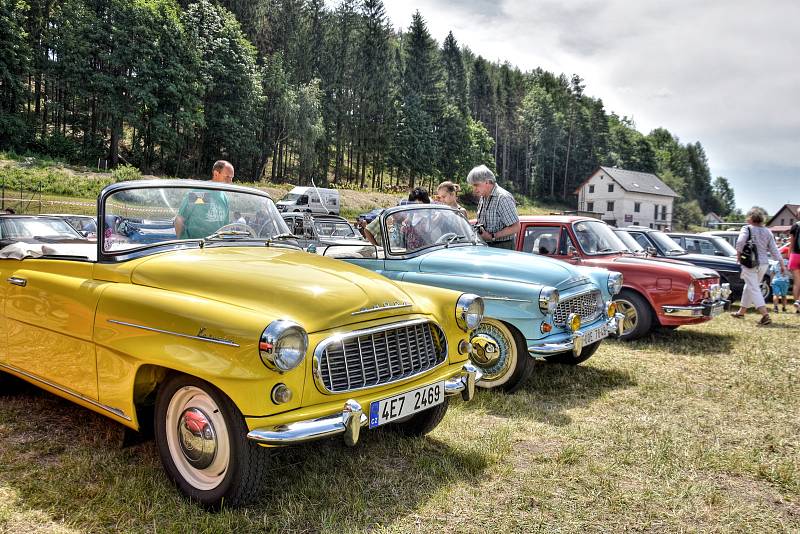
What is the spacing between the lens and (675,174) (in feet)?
376

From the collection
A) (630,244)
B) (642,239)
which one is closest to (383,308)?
(630,244)

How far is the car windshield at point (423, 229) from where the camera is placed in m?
6.17

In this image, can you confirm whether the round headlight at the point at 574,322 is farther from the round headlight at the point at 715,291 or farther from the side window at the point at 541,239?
the round headlight at the point at 715,291

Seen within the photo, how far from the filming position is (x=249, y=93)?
4416 cm

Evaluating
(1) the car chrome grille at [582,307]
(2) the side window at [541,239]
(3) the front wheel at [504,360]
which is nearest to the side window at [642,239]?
(2) the side window at [541,239]

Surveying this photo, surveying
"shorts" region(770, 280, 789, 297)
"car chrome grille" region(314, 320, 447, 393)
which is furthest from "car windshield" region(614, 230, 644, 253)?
"car chrome grille" region(314, 320, 447, 393)

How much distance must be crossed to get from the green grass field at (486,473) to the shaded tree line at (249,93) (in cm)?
2967

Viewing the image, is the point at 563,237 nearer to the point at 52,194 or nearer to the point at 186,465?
the point at 186,465

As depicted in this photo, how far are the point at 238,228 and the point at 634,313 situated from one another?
6.20 m

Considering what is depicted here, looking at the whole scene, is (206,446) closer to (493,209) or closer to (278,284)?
(278,284)

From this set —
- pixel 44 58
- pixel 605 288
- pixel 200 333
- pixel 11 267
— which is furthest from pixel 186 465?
pixel 44 58

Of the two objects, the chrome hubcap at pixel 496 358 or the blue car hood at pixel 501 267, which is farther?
the blue car hood at pixel 501 267

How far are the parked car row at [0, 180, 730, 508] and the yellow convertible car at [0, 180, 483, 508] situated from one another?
10 mm

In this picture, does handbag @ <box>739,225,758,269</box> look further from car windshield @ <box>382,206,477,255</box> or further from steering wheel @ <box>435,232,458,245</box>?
steering wheel @ <box>435,232,458,245</box>
